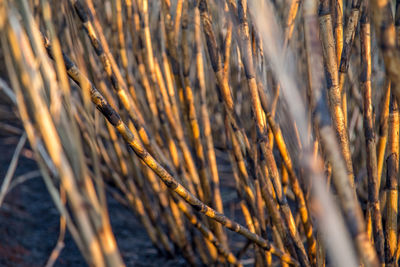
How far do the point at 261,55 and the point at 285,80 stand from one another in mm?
293

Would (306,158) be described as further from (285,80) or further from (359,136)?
(359,136)

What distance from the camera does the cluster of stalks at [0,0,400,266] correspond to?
330mm

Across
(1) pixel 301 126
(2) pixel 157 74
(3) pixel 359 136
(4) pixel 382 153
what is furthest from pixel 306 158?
(3) pixel 359 136

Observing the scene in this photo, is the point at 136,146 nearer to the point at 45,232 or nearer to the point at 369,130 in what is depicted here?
the point at 369,130

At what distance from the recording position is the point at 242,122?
788 mm

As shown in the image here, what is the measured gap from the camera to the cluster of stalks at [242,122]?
1.08ft

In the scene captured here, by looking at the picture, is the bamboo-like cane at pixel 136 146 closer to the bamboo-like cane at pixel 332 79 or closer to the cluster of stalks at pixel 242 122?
the cluster of stalks at pixel 242 122

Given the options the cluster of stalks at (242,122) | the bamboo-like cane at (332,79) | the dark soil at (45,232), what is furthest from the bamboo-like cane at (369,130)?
the dark soil at (45,232)

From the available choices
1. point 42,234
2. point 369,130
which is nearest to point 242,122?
point 369,130

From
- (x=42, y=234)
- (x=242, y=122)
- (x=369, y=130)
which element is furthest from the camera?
(x=42, y=234)

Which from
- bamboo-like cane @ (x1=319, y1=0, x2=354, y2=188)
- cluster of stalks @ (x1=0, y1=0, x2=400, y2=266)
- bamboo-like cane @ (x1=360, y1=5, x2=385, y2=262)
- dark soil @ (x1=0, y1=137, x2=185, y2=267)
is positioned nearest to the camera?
cluster of stalks @ (x1=0, y1=0, x2=400, y2=266)

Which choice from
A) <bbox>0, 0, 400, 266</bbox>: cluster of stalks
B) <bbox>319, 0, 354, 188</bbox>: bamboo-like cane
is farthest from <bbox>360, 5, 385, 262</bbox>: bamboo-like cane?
<bbox>319, 0, 354, 188</bbox>: bamboo-like cane

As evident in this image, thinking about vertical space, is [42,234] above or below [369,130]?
below

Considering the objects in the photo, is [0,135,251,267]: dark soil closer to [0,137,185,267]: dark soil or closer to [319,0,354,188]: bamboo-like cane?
[0,137,185,267]: dark soil
